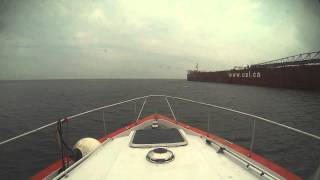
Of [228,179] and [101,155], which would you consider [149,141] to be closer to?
[101,155]

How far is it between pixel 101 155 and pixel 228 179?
2.13 m

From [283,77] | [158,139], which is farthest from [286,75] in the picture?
[158,139]

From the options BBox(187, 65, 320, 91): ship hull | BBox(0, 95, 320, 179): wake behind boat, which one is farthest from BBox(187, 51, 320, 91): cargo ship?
BBox(0, 95, 320, 179): wake behind boat

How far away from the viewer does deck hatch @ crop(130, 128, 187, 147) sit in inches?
140

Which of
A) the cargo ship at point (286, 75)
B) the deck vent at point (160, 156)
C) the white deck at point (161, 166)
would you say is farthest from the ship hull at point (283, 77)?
the deck vent at point (160, 156)

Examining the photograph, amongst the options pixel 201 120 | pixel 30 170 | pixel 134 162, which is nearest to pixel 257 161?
pixel 134 162

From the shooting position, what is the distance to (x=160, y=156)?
303 cm

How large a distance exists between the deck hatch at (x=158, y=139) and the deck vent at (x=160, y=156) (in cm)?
40

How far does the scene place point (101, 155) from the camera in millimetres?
3521

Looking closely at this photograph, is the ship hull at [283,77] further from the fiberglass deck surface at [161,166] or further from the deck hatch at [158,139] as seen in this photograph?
the fiberglass deck surface at [161,166]

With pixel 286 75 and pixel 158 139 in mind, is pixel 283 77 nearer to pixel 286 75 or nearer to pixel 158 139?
pixel 286 75

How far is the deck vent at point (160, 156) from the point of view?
9.72 feet

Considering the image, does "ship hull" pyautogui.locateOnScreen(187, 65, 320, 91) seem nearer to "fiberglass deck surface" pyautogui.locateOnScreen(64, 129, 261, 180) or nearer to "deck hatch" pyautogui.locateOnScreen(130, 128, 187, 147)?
"deck hatch" pyautogui.locateOnScreen(130, 128, 187, 147)

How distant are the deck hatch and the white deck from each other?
0.10 meters
